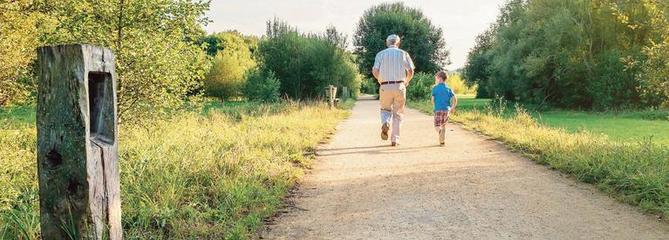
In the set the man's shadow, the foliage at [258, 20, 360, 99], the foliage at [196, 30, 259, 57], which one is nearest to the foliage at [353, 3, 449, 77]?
the foliage at [196, 30, 259, 57]

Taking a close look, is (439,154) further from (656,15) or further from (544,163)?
(656,15)

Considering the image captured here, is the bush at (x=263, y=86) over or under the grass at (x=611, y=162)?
over

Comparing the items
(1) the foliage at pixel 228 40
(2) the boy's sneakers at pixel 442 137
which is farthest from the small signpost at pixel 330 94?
(1) the foliage at pixel 228 40

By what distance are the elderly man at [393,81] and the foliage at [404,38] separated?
1581 inches

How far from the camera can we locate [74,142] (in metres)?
3.17

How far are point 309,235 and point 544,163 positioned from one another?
194 inches

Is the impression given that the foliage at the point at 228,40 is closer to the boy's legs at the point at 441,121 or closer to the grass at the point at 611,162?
the boy's legs at the point at 441,121

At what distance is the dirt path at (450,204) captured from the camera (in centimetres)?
457

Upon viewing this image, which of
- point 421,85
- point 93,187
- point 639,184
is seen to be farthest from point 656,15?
point 421,85

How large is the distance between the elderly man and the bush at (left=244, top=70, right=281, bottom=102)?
16592 millimetres

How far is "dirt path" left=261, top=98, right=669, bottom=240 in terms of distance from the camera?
4570 mm

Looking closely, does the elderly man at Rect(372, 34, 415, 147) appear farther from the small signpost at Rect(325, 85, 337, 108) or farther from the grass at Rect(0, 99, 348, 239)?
the small signpost at Rect(325, 85, 337, 108)

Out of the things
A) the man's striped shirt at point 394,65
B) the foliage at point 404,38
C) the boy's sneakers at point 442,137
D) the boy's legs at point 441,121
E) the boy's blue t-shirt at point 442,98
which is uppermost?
the foliage at point 404,38

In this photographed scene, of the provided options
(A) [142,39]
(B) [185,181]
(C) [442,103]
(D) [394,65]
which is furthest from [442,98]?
(B) [185,181]
